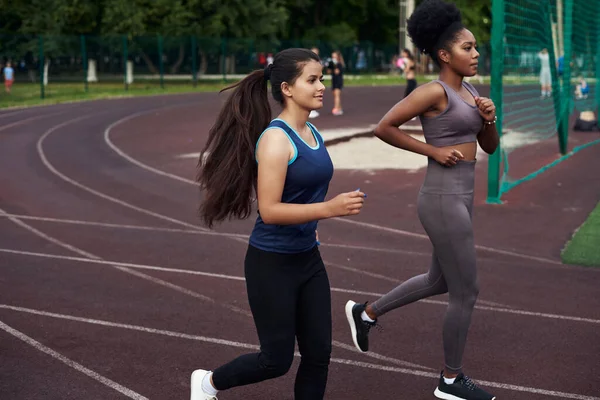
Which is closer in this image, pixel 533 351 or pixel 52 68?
pixel 533 351

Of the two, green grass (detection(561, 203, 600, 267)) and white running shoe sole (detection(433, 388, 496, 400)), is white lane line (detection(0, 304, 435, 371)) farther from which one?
green grass (detection(561, 203, 600, 267))

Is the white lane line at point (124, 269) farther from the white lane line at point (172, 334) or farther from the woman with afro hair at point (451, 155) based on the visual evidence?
the woman with afro hair at point (451, 155)

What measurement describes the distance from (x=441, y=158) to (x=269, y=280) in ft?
4.41

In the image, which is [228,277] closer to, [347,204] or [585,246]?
[585,246]

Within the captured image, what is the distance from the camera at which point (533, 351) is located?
5977 mm

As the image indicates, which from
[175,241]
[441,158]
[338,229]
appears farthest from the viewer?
[338,229]

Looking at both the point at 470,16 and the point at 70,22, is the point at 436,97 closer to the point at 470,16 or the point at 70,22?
the point at 70,22

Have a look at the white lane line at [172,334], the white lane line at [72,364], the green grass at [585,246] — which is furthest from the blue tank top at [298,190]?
the green grass at [585,246]

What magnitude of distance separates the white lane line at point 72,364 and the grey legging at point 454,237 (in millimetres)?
1813

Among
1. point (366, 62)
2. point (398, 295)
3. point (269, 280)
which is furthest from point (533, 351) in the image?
point (366, 62)

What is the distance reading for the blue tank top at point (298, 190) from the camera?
4.02m

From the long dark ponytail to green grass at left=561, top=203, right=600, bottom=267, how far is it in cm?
544

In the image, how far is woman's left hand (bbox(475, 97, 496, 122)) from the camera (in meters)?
4.89

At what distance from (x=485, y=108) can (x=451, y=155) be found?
33cm
